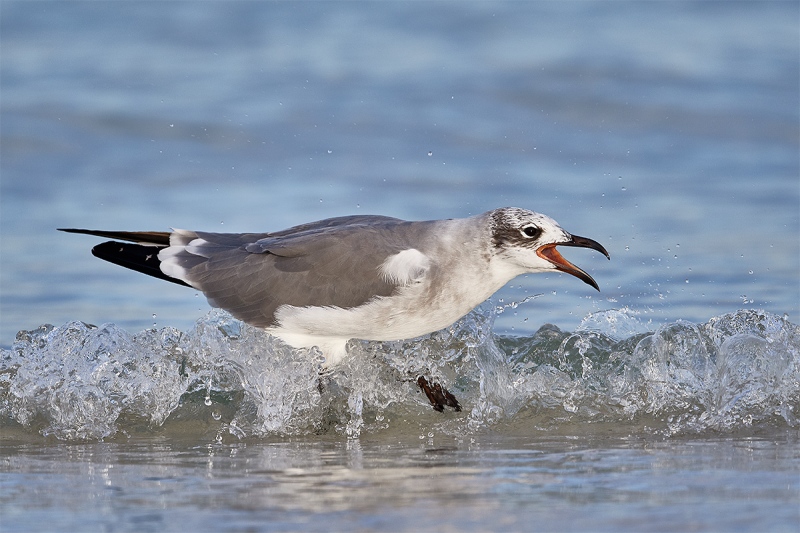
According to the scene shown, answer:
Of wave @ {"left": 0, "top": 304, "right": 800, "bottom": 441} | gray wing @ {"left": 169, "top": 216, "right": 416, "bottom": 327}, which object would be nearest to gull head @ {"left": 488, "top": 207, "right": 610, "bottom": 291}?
gray wing @ {"left": 169, "top": 216, "right": 416, "bottom": 327}

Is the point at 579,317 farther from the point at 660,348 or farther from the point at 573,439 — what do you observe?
the point at 573,439

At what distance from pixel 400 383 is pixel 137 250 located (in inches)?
68.2

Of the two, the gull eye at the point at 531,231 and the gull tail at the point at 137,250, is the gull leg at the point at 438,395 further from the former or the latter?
the gull tail at the point at 137,250

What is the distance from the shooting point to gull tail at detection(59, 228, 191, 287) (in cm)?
650

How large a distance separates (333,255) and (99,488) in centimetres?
223

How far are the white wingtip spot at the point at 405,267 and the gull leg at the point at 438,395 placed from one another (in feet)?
2.29

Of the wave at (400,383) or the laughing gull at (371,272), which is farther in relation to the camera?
the laughing gull at (371,272)

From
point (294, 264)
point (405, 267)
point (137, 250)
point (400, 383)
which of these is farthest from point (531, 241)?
point (137, 250)

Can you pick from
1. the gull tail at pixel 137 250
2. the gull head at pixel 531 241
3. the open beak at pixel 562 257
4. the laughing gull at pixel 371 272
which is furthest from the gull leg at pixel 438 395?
the gull tail at pixel 137 250

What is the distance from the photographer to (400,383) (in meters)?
6.34

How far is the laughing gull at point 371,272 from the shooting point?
5863mm

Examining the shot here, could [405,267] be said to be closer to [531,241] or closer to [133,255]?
[531,241]

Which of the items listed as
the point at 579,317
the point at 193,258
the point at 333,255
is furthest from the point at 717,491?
the point at 579,317

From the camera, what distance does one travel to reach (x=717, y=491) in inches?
151
